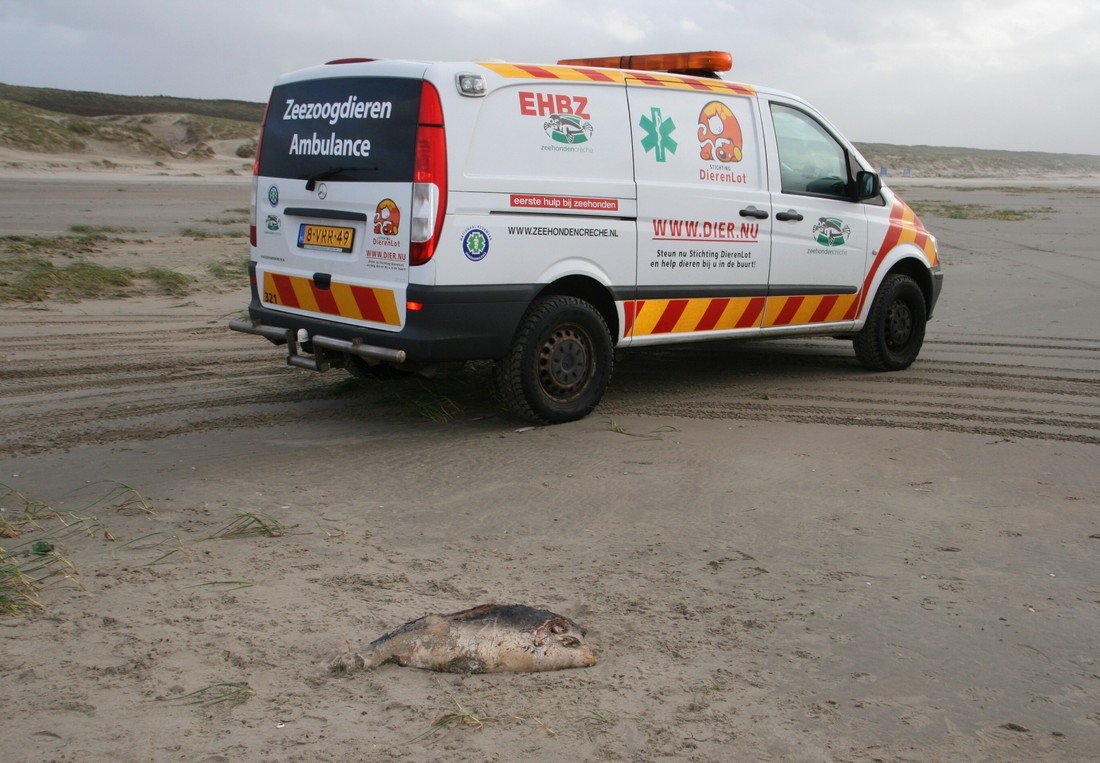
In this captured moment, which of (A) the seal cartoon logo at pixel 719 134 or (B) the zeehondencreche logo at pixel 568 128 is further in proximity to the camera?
(A) the seal cartoon logo at pixel 719 134

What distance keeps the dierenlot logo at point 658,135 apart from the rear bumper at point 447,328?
4.13 feet

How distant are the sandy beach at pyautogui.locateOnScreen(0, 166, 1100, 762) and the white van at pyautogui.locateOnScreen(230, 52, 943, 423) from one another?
0.56m

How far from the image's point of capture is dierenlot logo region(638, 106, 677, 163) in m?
6.88

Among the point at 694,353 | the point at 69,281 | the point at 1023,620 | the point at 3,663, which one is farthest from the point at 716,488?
the point at 69,281

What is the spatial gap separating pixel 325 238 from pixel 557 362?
155 cm

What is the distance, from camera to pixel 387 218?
6.08 metres

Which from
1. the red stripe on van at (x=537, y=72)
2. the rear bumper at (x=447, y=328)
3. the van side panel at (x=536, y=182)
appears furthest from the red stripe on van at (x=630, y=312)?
the red stripe on van at (x=537, y=72)

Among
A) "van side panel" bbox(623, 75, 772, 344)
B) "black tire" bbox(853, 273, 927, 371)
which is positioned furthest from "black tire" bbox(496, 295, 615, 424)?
"black tire" bbox(853, 273, 927, 371)

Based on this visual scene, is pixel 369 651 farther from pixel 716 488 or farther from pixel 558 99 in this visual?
pixel 558 99

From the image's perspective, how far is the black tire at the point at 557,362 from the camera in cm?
652

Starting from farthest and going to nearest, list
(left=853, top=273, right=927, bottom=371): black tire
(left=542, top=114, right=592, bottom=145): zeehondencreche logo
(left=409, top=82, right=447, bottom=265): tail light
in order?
(left=853, top=273, right=927, bottom=371): black tire
(left=542, top=114, right=592, bottom=145): zeehondencreche logo
(left=409, top=82, right=447, bottom=265): tail light

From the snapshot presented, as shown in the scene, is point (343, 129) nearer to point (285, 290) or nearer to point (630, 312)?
point (285, 290)

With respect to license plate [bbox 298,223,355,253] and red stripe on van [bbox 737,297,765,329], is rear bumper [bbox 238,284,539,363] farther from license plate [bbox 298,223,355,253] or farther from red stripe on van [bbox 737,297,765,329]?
red stripe on van [bbox 737,297,765,329]

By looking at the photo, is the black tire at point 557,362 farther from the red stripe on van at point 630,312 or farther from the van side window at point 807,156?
the van side window at point 807,156
